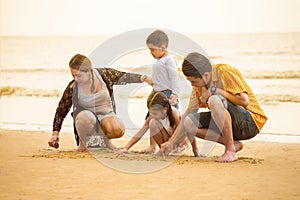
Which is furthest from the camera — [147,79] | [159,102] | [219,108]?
[147,79]

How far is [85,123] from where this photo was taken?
5887 millimetres

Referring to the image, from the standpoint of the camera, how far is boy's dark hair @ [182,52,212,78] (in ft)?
17.2

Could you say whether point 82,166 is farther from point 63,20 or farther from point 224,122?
point 63,20

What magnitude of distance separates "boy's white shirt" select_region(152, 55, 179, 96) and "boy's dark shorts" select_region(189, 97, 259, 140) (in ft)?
1.80

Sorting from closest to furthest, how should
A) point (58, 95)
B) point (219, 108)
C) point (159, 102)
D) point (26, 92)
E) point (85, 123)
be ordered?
point (219, 108) → point (159, 102) → point (85, 123) → point (58, 95) → point (26, 92)

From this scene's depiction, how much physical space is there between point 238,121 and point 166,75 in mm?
943

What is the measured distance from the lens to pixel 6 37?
31.3m

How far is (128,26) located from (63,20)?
12.2 ft

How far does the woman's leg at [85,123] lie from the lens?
5.88 metres

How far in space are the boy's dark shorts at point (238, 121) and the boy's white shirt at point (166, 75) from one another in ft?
1.80

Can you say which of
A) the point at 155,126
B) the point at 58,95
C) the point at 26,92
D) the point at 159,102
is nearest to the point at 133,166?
the point at 155,126

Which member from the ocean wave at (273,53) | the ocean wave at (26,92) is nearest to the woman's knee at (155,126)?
the ocean wave at (26,92)

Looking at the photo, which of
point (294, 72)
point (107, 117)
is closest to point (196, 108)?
point (107, 117)

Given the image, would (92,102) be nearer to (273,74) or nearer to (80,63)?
(80,63)
